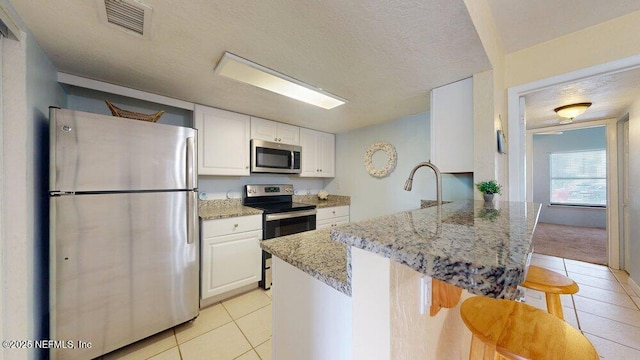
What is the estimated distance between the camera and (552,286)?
110 cm

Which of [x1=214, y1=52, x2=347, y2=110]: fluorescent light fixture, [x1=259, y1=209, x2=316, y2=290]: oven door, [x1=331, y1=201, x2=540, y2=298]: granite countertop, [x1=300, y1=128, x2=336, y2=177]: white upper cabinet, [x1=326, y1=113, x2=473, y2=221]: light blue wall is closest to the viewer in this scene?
[x1=331, y1=201, x2=540, y2=298]: granite countertop

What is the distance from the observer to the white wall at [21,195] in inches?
42.7

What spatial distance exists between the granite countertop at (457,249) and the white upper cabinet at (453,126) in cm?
125

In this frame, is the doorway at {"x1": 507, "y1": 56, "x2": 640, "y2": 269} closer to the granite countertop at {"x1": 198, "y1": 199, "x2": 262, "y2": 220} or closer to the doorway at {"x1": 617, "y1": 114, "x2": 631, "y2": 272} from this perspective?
the doorway at {"x1": 617, "y1": 114, "x2": 631, "y2": 272}

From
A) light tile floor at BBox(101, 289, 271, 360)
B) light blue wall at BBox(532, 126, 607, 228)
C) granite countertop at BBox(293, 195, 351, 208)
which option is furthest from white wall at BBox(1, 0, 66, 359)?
light blue wall at BBox(532, 126, 607, 228)

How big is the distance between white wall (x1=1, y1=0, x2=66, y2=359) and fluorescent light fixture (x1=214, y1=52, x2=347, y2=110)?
96cm

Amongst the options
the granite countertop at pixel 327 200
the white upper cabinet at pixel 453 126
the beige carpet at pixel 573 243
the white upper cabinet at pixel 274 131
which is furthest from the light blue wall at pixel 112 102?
the beige carpet at pixel 573 243

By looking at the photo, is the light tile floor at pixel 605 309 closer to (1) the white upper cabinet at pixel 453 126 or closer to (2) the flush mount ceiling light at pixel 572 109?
(1) the white upper cabinet at pixel 453 126

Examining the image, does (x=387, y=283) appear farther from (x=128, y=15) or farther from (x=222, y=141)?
(x=222, y=141)

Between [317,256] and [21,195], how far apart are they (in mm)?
1589

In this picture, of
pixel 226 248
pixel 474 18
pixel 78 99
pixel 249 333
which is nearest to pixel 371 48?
pixel 474 18

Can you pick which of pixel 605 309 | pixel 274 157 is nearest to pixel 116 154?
pixel 274 157

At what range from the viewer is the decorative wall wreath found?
2863 millimetres

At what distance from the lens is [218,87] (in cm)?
187
